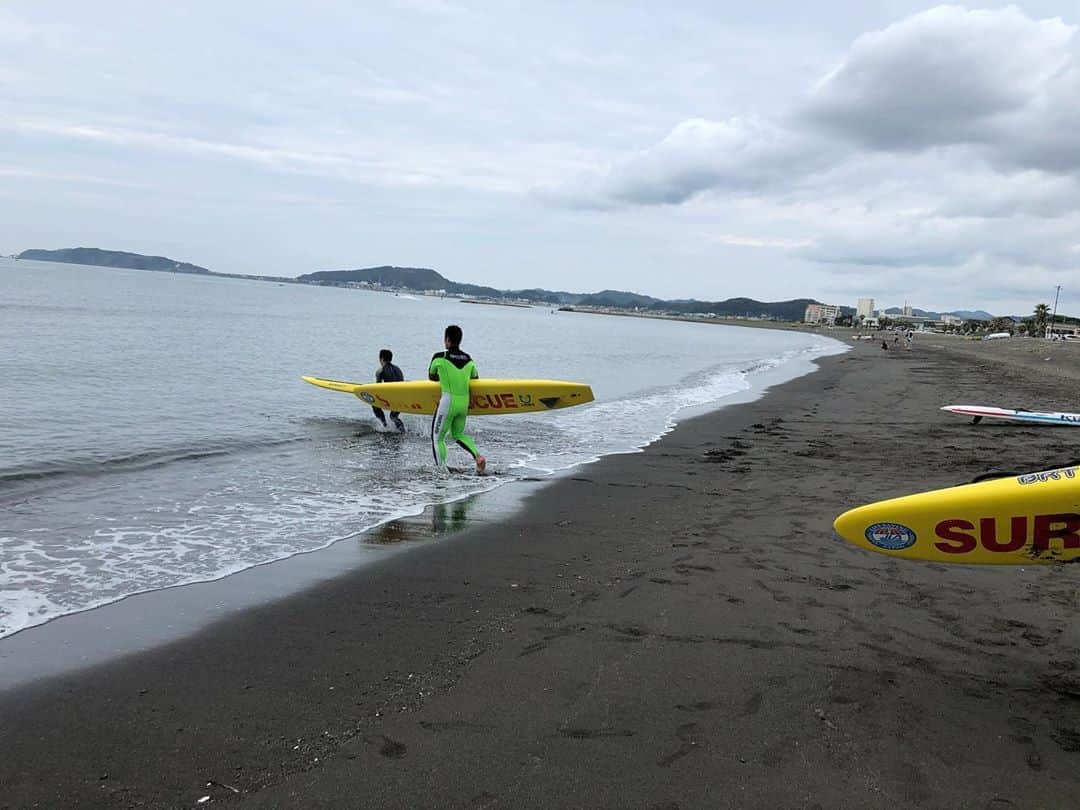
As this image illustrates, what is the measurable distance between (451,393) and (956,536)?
6.82 metres

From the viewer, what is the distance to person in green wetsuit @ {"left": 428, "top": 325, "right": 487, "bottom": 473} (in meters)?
9.74

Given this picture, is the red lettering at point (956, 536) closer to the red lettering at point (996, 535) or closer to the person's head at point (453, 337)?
the red lettering at point (996, 535)

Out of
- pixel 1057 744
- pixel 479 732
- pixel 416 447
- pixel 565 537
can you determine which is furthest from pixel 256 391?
pixel 1057 744

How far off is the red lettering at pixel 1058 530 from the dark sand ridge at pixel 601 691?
25.5 inches

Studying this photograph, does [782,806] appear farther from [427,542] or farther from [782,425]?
[782,425]

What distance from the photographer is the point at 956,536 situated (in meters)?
4.10

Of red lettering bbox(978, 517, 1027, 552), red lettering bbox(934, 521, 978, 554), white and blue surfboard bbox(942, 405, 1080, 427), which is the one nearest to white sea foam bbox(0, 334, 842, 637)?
red lettering bbox(934, 521, 978, 554)

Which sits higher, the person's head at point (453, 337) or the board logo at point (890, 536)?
the person's head at point (453, 337)

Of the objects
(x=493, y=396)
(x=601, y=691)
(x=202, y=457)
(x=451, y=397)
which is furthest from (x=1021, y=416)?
(x=202, y=457)

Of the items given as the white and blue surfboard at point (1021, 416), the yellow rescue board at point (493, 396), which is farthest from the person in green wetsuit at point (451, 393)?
the white and blue surfboard at point (1021, 416)

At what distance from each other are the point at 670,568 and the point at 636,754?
8.31ft

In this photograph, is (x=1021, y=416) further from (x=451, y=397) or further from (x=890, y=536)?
(x=890, y=536)

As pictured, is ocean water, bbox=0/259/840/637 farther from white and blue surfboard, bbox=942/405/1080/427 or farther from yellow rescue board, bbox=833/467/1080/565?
white and blue surfboard, bbox=942/405/1080/427

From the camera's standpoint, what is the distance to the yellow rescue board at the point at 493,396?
11.4 m
